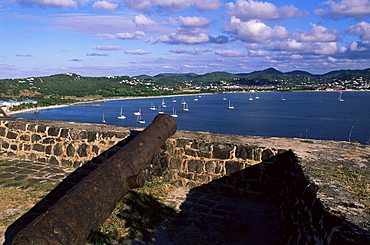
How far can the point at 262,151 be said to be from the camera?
14.8 feet

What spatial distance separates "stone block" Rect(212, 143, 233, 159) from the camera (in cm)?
474

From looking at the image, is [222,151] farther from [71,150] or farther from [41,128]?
[41,128]

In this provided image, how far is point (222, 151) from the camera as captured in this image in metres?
4.78

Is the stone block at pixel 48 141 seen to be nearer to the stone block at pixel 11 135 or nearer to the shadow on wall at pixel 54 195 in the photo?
the stone block at pixel 11 135

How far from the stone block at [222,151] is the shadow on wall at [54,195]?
65.2 inches

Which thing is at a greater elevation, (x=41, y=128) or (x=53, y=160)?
(x=41, y=128)

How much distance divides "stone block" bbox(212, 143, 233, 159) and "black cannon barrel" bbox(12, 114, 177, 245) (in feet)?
4.45

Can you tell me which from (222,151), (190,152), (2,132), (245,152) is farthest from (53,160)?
(245,152)

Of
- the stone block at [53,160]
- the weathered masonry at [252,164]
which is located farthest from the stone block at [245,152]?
the stone block at [53,160]

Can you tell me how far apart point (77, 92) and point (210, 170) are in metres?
142

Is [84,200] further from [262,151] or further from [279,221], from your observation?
[262,151]

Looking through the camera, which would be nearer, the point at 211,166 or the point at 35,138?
the point at 211,166

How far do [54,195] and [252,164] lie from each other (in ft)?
9.31

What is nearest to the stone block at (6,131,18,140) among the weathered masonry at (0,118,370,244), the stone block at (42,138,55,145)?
the weathered masonry at (0,118,370,244)
